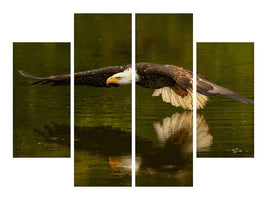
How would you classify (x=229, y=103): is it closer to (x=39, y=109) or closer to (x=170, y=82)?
(x=170, y=82)

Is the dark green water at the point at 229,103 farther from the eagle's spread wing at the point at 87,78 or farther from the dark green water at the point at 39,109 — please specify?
the dark green water at the point at 39,109

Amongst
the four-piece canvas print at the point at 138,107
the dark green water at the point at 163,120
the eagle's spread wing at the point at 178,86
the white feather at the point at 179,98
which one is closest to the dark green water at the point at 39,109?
the four-piece canvas print at the point at 138,107

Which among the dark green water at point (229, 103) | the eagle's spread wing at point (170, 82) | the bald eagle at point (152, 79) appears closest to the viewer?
the dark green water at point (229, 103)

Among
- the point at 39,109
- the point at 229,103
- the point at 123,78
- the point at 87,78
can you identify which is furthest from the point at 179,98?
the point at 39,109

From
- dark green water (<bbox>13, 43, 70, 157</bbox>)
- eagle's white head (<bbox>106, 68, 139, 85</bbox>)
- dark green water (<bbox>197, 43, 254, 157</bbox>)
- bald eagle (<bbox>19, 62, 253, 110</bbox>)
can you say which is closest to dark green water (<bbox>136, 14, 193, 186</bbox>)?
bald eagle (<bbox>19, 62, 253, 110</bbox>)

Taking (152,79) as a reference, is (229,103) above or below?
below

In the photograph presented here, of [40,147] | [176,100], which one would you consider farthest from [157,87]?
[40,147]
